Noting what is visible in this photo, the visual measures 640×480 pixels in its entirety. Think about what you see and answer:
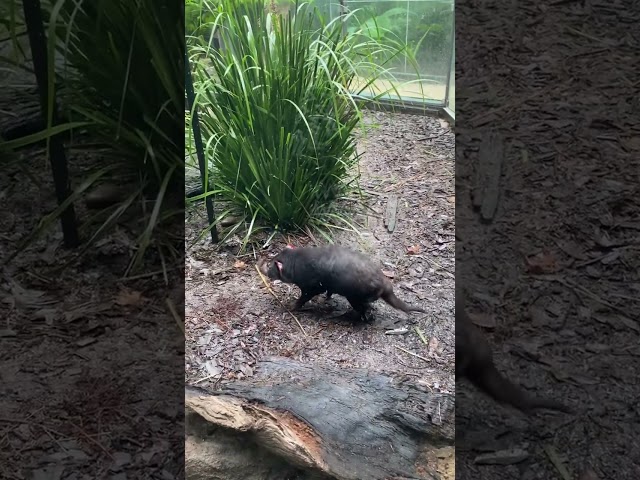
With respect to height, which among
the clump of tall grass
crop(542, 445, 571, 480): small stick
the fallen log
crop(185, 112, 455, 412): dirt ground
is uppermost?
the clump of tall grass

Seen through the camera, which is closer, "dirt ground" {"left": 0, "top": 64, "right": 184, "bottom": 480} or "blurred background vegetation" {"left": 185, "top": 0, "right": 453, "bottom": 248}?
"blurred background vegetation" {"left": 185, "top": 0, "right": 453, "bottom": 248}

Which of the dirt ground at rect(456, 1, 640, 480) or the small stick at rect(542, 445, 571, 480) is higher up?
the dirt ground at rect(456, 1, 640, 480)

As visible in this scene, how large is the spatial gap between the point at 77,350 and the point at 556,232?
0.98 meters

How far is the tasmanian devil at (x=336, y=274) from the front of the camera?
1006 mm

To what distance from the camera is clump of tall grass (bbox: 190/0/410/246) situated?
100 centimetres

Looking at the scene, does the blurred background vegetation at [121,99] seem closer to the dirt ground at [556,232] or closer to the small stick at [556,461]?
the dirt ground at [556,232]

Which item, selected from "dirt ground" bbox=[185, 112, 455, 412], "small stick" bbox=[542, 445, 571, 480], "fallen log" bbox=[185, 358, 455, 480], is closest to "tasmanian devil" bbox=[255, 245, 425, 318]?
"dirt ground" bbox=[185, 112, 455, 412]

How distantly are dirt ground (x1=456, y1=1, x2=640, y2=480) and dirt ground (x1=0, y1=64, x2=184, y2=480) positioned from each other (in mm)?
613

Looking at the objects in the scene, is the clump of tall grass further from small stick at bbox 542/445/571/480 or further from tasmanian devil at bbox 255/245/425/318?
small stick at bbox 542/445/571/480

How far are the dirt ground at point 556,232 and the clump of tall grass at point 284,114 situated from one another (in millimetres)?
214

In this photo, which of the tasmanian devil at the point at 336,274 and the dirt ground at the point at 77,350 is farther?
A: the dirt ground at the point at 77,350

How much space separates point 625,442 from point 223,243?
2.87ft

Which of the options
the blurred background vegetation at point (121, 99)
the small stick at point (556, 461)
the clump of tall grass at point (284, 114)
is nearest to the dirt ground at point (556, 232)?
the small stick at point (556, 461)

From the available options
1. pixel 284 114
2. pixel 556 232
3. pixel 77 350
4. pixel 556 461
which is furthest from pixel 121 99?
pixel 556 461
